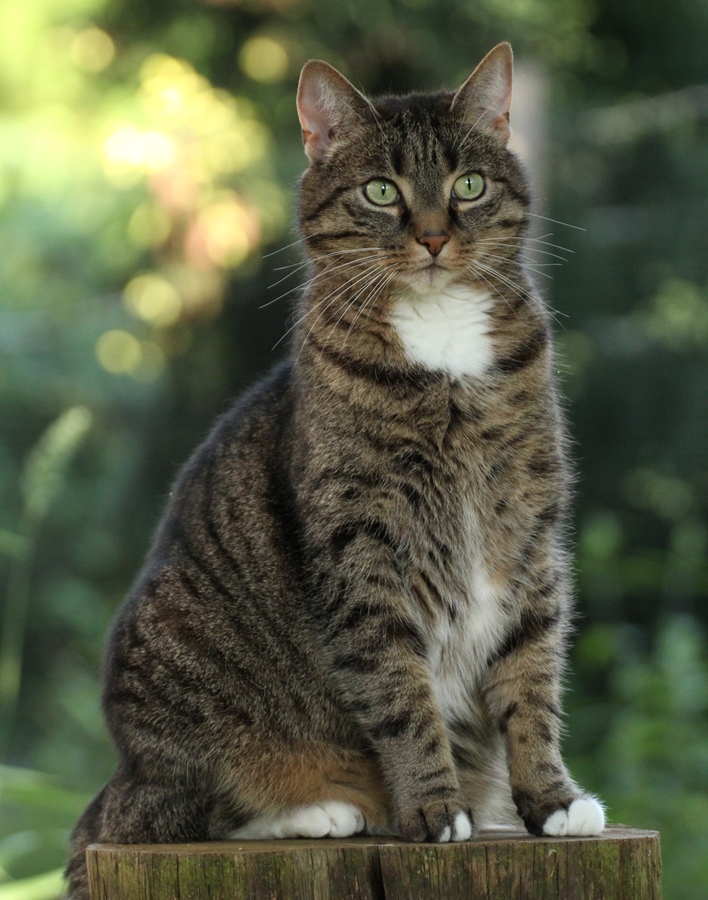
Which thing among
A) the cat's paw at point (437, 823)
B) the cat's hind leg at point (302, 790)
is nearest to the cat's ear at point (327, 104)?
the cat's hind leg at point (302, 790)

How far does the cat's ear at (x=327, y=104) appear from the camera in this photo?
2471 millimetres

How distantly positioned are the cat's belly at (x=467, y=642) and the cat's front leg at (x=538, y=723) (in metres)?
0.04

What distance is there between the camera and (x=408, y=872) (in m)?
1.82

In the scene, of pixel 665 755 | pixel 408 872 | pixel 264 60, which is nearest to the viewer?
pixel 408 872

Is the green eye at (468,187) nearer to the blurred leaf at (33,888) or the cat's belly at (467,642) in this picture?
the cat's belly at (467,642)

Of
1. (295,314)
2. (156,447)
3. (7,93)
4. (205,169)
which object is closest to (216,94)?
(205,169)

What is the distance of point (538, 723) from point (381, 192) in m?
1.15

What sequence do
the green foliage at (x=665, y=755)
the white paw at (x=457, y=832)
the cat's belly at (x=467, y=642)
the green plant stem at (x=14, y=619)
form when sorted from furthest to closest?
the green plant stem at (x=14, y=619) < the green foliage at (x=665, y=755) < the cat's belly at (x=467, y=642) < the white paw at (x=457, y=832)

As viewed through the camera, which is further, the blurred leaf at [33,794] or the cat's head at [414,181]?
the blurred leaf at [33,794]

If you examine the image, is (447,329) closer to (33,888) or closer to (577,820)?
(577,820)

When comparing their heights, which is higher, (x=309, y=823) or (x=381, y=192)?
(x=381, y=192)

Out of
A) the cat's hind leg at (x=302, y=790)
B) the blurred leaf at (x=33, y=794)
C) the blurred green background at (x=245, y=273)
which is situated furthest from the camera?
the blurred green background at (x=245, y=273)

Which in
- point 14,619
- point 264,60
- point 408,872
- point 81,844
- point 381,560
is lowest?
point 14,619

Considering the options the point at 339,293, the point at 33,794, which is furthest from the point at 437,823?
the point at 33,794
